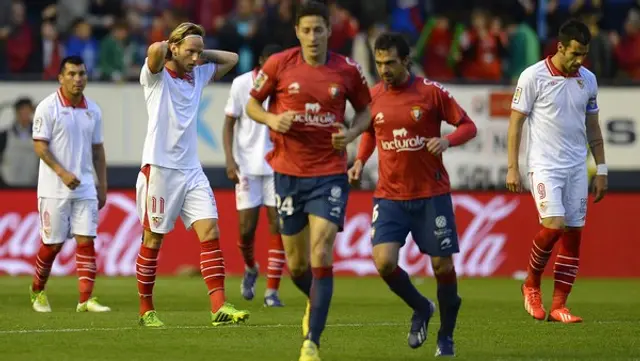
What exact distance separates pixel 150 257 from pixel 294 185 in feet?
8.56

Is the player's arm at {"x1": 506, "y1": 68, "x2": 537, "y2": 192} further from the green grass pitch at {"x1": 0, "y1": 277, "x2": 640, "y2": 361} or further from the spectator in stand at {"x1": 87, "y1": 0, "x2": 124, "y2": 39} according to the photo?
the spectator in stand at {"x1": 87, "y1": 0, "x2": 124, "y2": 39}

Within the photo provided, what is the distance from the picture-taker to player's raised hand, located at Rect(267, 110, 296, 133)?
1012cm

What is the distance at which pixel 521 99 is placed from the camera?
43.4ft

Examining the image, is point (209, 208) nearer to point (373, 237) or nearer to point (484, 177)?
point (373, 237)

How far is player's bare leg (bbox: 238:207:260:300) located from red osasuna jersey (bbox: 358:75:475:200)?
Result: 5509mm

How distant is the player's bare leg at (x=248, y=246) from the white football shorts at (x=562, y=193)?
3.96 meters

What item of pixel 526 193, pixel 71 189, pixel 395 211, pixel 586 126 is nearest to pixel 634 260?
pixel 526 193

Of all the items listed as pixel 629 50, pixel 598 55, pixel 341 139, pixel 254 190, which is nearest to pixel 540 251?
pixel 341 139

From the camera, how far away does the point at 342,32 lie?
22.5m

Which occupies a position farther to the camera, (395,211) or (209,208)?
(209,208)

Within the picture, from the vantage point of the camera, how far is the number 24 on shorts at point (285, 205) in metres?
10.4

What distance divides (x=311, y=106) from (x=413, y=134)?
0.86 metres

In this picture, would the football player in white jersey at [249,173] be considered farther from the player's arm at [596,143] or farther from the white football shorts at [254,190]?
the player's arm at [596,143]

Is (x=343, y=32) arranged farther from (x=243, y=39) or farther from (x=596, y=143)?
(x=596, y=143)
